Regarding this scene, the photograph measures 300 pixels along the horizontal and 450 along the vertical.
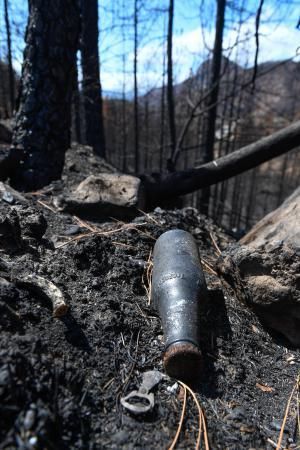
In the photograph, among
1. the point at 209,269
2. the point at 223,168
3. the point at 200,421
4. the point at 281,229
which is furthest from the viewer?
the point at 223,168

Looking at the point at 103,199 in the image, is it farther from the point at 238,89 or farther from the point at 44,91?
the point at 238,89

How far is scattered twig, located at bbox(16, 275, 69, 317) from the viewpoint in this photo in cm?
190

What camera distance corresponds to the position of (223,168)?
14.5ft

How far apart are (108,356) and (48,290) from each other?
0.45 meters

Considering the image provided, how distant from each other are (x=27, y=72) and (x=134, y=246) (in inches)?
103

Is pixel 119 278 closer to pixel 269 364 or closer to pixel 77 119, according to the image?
pixel 269 364

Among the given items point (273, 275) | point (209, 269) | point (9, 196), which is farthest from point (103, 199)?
point (273, 275)

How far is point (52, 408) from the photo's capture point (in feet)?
4.59

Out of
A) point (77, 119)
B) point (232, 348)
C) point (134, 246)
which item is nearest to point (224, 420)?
point (232, 348)

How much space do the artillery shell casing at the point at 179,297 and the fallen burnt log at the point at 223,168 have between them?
1.71 meters

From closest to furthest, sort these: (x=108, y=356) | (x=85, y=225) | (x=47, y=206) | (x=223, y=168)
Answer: (x=108, y=356) < (x=85, y=225) < (x=47, y=206) < (x=223, y=168)

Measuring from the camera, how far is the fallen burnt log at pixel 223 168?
4.31 meters

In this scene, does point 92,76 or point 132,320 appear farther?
point 92,76

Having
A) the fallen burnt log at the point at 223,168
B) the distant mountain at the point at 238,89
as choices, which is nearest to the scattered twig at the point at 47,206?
the fallen burnt log at the point at 223,168
